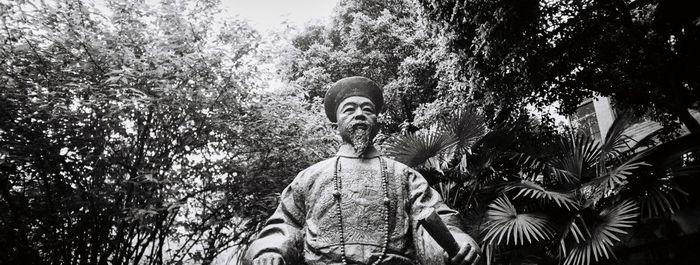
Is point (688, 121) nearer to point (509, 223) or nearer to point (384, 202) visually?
point (509, 223)

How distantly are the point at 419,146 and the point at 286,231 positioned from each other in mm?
3587

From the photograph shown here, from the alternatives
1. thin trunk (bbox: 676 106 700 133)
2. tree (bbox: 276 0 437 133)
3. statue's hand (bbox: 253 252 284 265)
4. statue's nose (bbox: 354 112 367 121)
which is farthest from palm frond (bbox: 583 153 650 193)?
tree (bbox: 276 0 437 133)

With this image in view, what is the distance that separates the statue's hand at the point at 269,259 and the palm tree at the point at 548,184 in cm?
312

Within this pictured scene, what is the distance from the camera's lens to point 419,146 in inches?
248

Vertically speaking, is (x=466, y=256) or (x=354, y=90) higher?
(x=354, y=90)

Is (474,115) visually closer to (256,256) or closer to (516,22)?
(516,22)

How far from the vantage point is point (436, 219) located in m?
2.35

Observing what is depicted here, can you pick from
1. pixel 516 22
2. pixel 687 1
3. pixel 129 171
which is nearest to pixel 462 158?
pixel 516 22

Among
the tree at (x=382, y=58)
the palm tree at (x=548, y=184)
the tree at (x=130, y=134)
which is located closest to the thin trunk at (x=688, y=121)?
the palm tree at (x=548, y=184)

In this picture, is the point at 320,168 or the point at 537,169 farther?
the point at 537,169

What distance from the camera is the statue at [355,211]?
2.81 metres

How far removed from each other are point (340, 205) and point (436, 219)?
77cm

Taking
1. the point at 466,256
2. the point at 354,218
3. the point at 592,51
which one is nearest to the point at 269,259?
the point at 354,218

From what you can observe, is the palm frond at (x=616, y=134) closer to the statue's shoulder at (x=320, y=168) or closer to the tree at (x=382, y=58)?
the statue's shoulder at (x=320, y=168)
